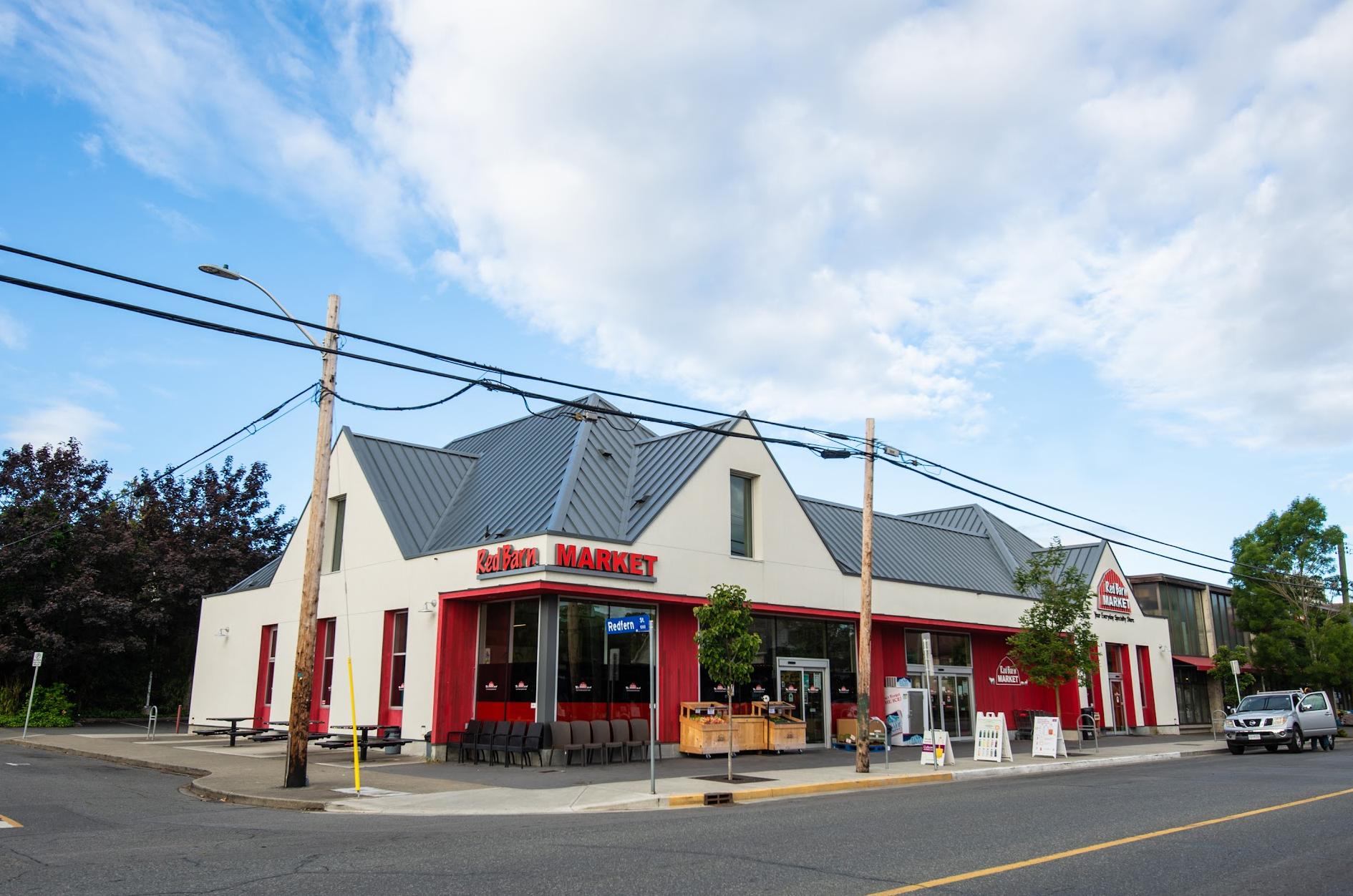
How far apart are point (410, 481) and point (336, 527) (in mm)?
3008

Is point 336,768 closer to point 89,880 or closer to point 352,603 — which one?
point 352,603

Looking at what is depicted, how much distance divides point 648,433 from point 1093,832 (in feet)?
62.6

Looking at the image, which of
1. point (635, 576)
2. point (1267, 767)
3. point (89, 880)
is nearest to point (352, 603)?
point (635, 576)

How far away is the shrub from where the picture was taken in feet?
112

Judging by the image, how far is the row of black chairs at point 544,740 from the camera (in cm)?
1998

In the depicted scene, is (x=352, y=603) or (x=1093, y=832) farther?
(x=352, y=603)

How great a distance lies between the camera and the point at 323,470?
16438mm

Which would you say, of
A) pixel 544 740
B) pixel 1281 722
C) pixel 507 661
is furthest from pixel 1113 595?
pixel 544 740

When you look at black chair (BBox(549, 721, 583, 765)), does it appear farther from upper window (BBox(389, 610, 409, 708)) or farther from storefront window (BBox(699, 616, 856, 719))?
upper window (BBox(389, 610, 409, 708))

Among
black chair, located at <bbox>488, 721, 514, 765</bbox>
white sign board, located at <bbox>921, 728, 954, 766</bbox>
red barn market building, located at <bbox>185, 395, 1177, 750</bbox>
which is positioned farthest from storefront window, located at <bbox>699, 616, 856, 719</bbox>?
black chair, located at <bbox>488, 721, 514, 765</bbox>

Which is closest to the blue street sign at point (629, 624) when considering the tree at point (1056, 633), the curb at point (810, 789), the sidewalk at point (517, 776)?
the sidewalk at point (517, 776)

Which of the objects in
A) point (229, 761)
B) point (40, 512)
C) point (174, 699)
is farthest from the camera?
point (174, 699)

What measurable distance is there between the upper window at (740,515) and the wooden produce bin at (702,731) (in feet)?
13.5

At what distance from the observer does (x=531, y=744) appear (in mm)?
19812
